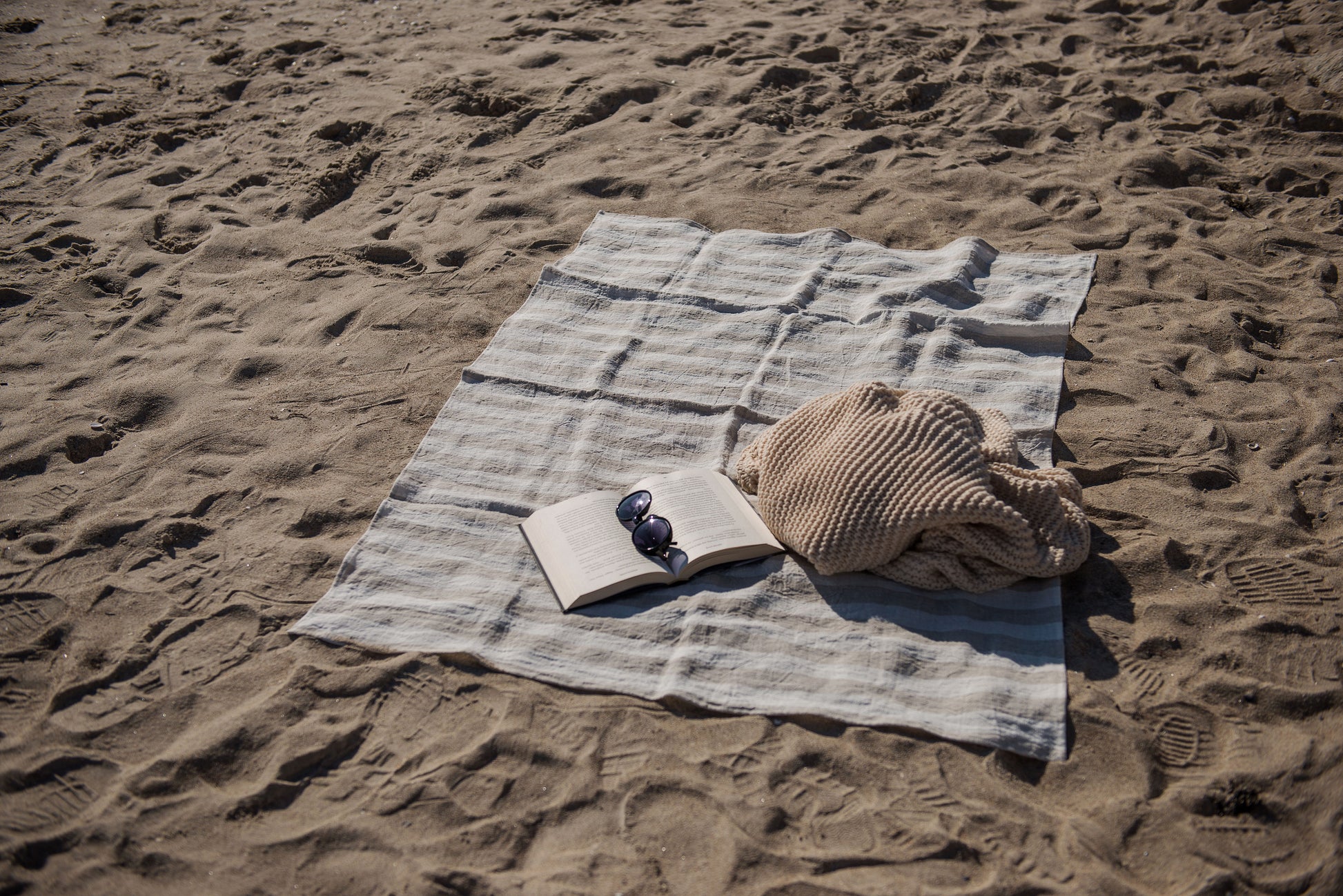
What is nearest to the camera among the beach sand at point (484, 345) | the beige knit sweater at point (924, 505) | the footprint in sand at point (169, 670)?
the beach sand at point (484, 345)

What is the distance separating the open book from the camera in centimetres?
266

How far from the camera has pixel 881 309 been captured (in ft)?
12.4

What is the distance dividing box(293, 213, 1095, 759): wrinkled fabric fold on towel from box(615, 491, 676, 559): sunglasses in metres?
0.13

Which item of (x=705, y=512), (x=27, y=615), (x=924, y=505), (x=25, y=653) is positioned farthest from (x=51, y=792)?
(x=924, y=505)

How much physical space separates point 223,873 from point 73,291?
3.07 meters

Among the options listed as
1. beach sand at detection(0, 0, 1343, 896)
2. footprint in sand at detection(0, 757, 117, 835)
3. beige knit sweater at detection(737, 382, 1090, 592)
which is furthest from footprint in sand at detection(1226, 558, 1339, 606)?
footprint in sand at detection(0, 757, 117, 835)

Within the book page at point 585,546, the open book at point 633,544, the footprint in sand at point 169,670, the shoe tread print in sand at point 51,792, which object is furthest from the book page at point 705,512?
the shoe tread print in sand at point 51,792

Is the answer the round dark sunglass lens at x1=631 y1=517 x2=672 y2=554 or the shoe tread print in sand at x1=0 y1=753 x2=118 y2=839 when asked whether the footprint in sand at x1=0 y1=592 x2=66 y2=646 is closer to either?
the shoe tread print in sand at x1=0 y1=753 x2=118 y2=839

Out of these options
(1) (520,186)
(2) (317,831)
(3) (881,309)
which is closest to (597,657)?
(2) (317,831)

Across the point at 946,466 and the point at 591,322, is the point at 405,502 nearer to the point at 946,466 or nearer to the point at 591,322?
the point at 591,322

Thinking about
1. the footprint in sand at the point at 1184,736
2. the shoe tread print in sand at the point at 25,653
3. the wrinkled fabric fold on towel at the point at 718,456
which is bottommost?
the footprint in sand at the point at 1184,736

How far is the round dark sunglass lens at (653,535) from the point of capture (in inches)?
105

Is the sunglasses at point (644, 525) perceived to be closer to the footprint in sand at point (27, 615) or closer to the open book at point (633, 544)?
the open book at point (633, 544)

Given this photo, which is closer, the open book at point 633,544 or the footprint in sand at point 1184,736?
the footprint in sand at point 1184,736
